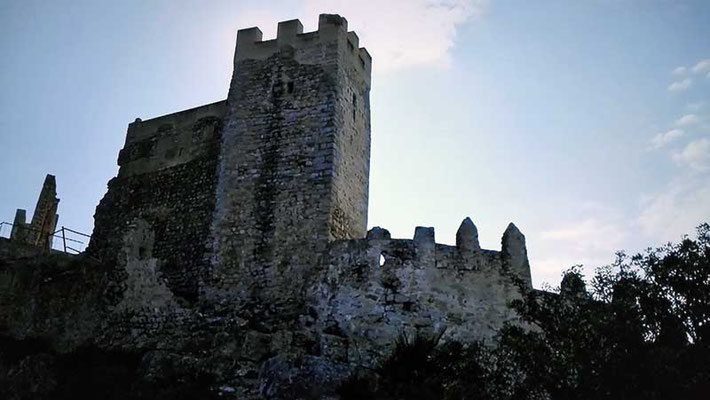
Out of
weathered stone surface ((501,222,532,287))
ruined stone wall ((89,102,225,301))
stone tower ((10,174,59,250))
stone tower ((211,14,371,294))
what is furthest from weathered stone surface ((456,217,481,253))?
stone tower ((10,174,59,250))

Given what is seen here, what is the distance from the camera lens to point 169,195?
82.4 feet

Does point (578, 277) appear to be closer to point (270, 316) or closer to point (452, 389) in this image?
point (452, 389)

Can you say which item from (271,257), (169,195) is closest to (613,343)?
(271,257)

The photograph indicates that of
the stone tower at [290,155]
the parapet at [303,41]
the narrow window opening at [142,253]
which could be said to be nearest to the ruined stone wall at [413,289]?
the stone tower at [290,155]

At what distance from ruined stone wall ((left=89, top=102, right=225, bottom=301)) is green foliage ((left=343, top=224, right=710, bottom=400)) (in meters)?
10.5

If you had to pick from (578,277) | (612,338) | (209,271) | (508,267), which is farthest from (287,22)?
(612,338)

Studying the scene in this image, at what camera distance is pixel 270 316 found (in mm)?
20203

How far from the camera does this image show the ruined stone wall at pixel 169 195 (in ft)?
75.7

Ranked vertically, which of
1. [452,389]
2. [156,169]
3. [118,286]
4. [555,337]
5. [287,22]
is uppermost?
[287,22]

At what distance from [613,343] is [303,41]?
14.3m

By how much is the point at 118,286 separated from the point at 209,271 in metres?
2.45

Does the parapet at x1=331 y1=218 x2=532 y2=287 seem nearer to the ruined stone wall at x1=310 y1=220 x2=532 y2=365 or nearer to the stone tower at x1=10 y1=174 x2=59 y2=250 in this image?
the ruined stone wall at x1=310 y1=220 x2=532 y2=365

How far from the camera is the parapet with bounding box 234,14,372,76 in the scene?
930 inches

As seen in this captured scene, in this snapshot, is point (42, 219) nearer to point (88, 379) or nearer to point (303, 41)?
point (303, 41)
